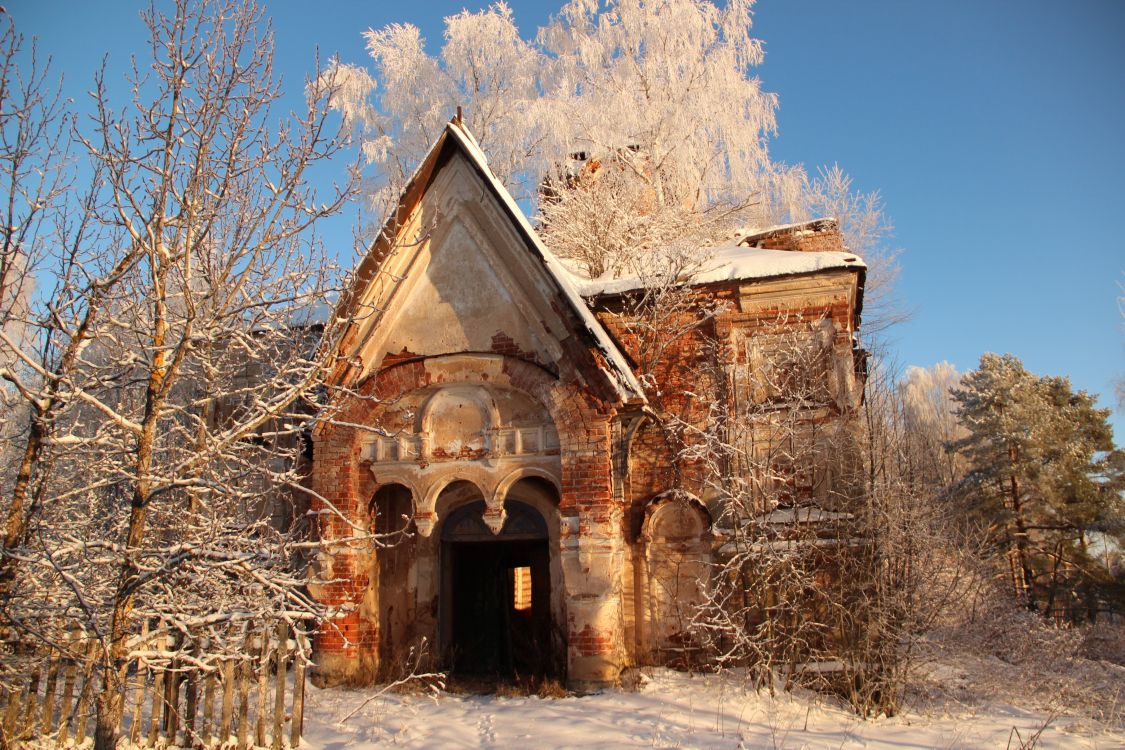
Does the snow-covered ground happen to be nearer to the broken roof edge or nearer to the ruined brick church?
the ruined brick church

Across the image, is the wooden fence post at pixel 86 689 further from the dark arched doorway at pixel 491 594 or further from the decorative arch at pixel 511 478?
the dark arched doorway at pixel 491 594

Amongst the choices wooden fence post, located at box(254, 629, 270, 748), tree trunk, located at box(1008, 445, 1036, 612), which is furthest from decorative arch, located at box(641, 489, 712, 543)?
tree trunk, located at box(1008, 445, 1036, 612)

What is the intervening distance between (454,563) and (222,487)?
247 inches

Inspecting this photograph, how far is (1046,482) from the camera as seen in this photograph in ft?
78.7

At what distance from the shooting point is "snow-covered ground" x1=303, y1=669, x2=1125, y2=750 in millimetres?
6836

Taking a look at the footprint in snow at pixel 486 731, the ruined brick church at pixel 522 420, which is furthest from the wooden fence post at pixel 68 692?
the footprint in snow at pixel 486 731

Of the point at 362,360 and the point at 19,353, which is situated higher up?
the point at 362,360

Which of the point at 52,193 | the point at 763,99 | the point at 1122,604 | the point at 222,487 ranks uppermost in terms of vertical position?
the point at 763,99

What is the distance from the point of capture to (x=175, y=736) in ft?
21.2

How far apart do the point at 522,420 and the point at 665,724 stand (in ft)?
12.7

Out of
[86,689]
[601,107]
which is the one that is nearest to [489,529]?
[86,689]

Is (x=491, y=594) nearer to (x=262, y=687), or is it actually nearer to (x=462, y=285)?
(x=462, y=285)

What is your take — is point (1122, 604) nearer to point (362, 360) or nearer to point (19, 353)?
point (362, 360)

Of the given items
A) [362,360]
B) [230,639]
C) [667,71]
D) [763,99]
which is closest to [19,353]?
[230,639]
